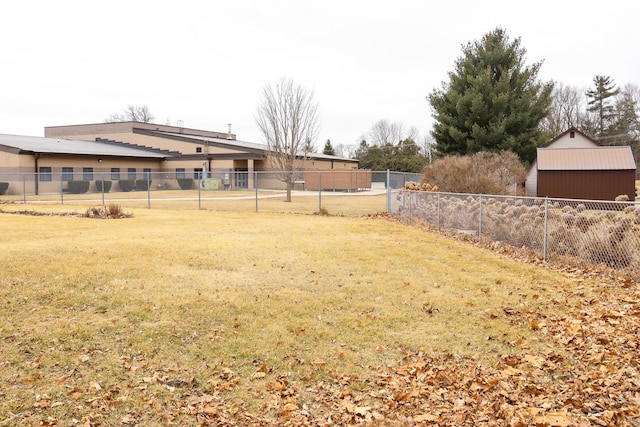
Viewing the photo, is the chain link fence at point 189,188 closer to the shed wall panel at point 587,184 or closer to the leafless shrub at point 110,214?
→ the leafless shrub at point 110,214

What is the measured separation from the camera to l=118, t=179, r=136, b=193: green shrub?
135ft

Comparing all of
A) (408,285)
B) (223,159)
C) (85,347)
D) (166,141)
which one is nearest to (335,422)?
(85,347)

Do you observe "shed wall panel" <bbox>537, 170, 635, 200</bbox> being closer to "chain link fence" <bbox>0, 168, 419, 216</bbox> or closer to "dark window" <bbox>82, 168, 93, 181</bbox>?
"chain link fence" <bbox>0, 168, 419, 216</bbox>

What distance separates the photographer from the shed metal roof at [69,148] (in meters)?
36.6

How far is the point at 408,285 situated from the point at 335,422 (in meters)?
4.18

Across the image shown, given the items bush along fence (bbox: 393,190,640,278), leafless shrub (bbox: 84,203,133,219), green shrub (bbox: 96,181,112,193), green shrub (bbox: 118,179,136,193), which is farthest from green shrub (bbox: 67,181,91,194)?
bush along fence (bbox: 393,190,640,278)

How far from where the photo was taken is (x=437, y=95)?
31.5 meters

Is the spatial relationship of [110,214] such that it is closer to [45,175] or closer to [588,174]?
[588,174]

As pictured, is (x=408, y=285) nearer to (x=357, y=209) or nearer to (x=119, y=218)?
(x=119, y=218)

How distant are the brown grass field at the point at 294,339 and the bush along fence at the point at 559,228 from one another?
1.10 meters

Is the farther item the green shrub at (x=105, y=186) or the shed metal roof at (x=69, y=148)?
the green shrub at (x=105, y=186)

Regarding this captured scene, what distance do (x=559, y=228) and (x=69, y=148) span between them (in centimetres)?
4052

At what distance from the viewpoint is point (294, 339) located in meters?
5.62

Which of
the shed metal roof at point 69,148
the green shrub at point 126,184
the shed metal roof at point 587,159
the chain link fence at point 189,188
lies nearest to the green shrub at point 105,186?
the chain link fence at point 189,188
